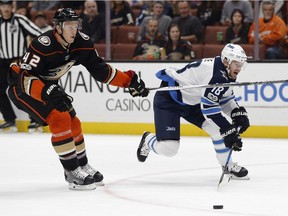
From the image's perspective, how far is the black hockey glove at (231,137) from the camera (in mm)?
5379

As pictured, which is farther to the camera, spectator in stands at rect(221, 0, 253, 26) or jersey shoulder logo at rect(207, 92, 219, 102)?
spectator in stands at rect(221, 0, 253, 26)

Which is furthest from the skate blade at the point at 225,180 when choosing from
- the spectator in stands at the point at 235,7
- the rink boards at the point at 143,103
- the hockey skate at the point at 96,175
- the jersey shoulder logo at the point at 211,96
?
the spectator in stands at the point at 235,7

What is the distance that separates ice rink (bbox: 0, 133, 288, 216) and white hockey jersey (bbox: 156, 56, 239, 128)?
0.48 meters

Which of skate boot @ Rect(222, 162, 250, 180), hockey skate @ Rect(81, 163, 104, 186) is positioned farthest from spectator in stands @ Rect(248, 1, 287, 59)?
hockey skate @ Rect(81, 163, 104, 186)

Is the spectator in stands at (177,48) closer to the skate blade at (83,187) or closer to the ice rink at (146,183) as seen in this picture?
the ice rink at (146,183)

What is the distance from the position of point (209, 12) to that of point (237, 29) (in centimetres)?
41

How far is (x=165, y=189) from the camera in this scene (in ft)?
17.5

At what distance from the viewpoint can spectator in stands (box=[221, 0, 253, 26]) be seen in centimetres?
843

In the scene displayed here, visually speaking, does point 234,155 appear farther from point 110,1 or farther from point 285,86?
point 110,1

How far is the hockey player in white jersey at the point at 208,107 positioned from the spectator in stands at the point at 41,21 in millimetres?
3329

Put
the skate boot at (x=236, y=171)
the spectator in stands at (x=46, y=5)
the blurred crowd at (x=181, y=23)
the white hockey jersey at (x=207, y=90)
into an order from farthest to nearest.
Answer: the spectator in stands at (x=46, y=5) → the blurred crowd at (x=181, y=23) → the skate boot at (x=236, y=171) → the white hockey jersey at (x=207, y=90)

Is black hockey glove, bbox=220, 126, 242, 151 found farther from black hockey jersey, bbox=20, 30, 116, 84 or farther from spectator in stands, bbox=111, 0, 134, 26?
spectator in stands, bbox=111, 0, 134, 26

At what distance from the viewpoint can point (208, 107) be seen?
5.50 meters

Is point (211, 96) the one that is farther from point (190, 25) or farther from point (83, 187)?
point (190, 25)
